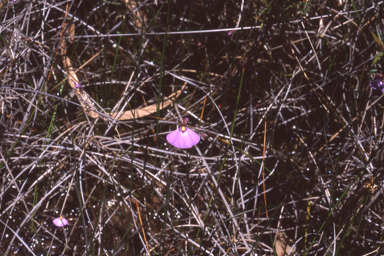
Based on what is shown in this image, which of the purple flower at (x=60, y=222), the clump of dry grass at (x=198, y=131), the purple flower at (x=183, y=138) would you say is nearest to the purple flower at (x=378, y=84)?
the clump of dry grass at (x=198, y=131)

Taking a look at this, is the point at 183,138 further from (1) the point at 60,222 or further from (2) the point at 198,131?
(1) the point at 60,222

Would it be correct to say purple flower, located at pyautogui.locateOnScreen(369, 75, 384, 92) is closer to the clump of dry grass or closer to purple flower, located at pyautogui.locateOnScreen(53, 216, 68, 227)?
the clump of dry grass

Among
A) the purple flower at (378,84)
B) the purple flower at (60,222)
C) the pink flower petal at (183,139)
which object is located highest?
the purple flower at (378,84)

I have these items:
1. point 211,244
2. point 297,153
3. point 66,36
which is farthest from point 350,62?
point 66,36

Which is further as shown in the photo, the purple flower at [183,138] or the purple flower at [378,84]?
the purple flower at [378,84]

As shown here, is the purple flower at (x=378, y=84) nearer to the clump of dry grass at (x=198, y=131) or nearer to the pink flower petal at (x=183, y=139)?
the clump of dry grass at (x=198, y=131)

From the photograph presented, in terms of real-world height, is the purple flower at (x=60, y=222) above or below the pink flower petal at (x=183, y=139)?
below

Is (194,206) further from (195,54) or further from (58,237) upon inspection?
(195,54)

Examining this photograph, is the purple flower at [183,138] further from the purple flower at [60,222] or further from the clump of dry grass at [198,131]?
the purple flower at [60,222]
